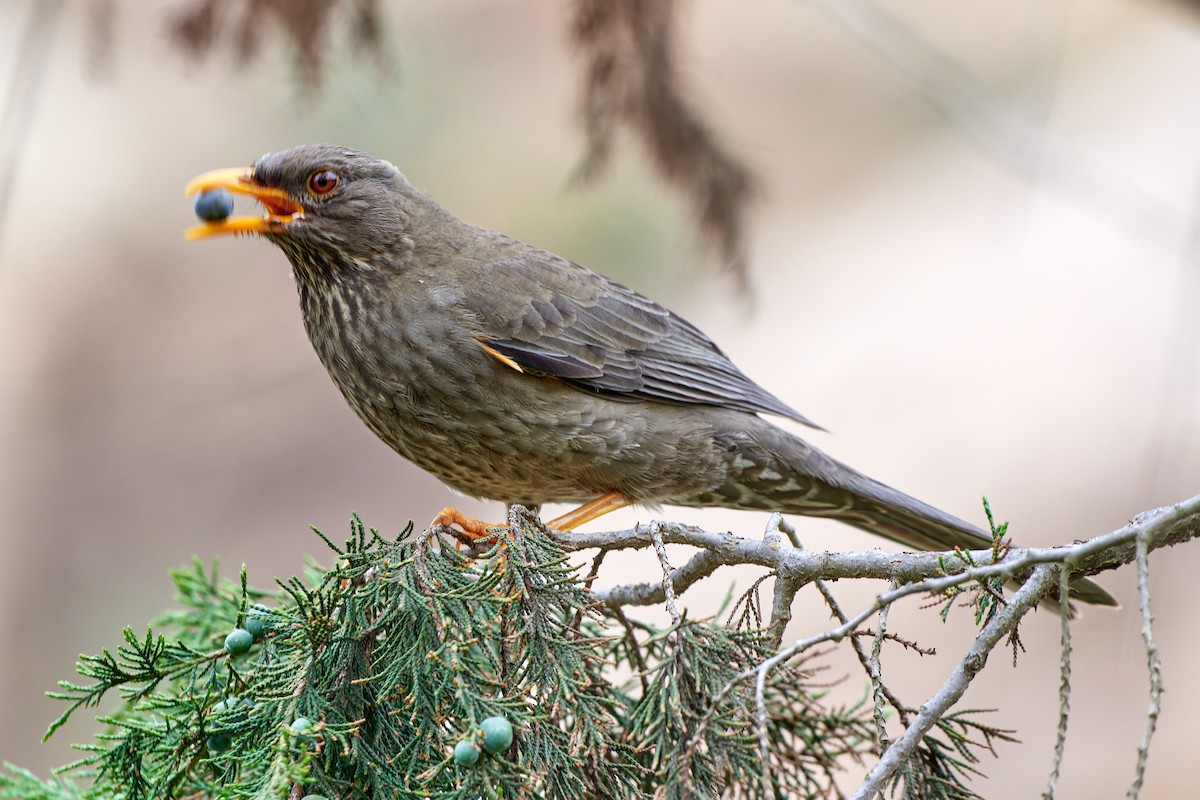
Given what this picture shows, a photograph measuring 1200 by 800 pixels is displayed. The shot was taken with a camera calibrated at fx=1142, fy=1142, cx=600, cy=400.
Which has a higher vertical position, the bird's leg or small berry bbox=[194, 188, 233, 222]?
small berry bbox=[194, 188, 233, 222]

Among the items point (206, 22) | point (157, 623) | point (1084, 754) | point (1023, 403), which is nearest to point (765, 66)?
point (1023, 403)

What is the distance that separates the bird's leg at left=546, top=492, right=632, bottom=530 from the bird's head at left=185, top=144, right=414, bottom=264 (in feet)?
3.75

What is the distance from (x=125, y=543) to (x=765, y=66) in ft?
28.3

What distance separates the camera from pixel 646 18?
452 cm

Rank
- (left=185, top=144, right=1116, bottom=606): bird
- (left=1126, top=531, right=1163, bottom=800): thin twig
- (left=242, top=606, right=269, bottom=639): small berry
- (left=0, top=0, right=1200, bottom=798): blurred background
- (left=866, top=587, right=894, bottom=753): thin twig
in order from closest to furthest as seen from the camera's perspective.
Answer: (left=1126, top=531, right=1163, bottom=800): thin twig → (left=866, top=587, right=894, bottom=753): thin twig → (left=242, top=606, right=269, bottom=639): small berry → (left=185, top=144, right=1116, bottom=606): bird → (left=0, top=0, right=1200, bottom=798): blurred background

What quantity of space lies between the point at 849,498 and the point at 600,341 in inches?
42.8

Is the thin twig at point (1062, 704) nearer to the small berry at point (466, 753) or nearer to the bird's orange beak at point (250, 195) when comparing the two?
the small berry at point (466, 753)

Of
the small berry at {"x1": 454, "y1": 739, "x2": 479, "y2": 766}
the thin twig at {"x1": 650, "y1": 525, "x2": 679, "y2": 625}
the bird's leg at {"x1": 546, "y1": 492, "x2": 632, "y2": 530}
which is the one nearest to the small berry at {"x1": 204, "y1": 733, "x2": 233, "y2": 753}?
the small berry at {"x1": 454, "y1": 739, "x2": 479, "y2": 766}

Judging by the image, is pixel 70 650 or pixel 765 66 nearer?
pixel 70 650

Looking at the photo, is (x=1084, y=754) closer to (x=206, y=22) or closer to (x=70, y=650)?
(x=206, y=22)

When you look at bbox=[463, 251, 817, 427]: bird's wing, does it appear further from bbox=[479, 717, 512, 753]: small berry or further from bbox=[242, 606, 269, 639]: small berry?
bbox=[479, 717, 512, 753]: small berry

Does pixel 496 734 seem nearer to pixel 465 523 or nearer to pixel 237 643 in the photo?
pixel 237 643

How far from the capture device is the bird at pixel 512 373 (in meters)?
3.79

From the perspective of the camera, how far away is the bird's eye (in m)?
3.98
